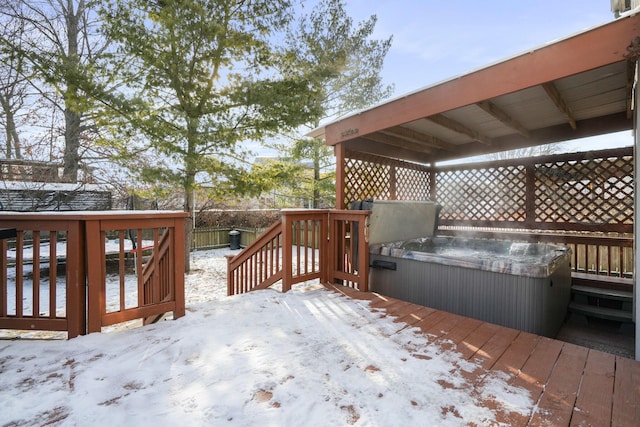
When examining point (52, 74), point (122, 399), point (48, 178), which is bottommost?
point (122, 399)

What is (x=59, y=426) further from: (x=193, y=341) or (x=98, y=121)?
(x=98, y=121)

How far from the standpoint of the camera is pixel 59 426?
1.26 m

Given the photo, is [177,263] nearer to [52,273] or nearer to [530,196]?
[52,273]

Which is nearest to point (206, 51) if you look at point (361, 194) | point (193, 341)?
point (361, 194)

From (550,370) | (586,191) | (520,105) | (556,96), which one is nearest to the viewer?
(550,370)

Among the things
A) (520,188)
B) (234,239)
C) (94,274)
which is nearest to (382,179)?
(520,188)

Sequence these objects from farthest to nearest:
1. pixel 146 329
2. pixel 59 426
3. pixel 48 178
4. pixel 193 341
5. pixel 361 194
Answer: pixel 48 178, pixel 361 194, pixel 146 329, pixel 193 341, pixel 59 426

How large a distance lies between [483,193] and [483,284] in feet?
10.2

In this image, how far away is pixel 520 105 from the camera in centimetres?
334

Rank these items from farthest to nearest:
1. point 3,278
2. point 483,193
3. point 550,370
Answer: point 483,193
point 3,278
point 550,370

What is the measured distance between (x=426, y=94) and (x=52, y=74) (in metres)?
5.91

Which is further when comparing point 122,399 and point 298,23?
point 298,23

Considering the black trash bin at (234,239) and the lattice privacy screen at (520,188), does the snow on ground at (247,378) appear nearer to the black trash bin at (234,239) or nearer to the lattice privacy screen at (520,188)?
the lattice privacy screen at (520,188)

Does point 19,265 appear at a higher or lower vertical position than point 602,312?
higher
